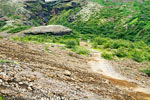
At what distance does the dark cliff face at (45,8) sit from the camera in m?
149

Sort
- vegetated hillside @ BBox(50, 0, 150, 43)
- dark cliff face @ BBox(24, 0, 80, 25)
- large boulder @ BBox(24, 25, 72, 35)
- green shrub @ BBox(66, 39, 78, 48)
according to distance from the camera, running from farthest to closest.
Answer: dark cliff face @ BBox(24, 0, 80, 25)
vegetated hillside @ BBox(50, 0, 150, 43)
large boulder @ BBox(24, 25, 72, 35)
green shrub @ BBox(66, 39, 78, 48)

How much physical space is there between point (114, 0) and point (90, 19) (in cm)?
5030

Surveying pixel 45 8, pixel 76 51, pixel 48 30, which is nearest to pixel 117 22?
pixel 48 30

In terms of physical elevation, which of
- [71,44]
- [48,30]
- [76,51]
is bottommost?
[48,30]

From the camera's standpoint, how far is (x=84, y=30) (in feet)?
350

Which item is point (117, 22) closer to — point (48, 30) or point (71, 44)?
point (48, 30)

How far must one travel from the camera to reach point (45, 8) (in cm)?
17962

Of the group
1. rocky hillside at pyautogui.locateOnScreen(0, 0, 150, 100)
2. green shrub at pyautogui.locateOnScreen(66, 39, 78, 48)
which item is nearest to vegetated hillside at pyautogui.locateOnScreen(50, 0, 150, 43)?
rocky hillside at pyautogui.locateOnScreen(0, 0, 150, 100)

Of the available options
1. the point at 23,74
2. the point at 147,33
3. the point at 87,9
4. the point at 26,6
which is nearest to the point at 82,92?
the point at 23,74

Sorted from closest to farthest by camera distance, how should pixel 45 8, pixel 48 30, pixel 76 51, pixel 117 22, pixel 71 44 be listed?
pixel 76 51 → pixel 71 44 → pixel 48 30 → pixel 117 22 → pixel 45 8

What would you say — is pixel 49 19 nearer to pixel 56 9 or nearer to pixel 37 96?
pixel 56 9

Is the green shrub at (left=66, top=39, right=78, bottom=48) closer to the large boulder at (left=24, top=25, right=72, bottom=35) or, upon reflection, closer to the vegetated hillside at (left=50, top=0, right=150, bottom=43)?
the large boulder at (left=24, top=25, right=72, bottom=35)

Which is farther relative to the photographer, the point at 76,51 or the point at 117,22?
the point at 117,22

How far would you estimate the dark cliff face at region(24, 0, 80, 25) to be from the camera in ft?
489
